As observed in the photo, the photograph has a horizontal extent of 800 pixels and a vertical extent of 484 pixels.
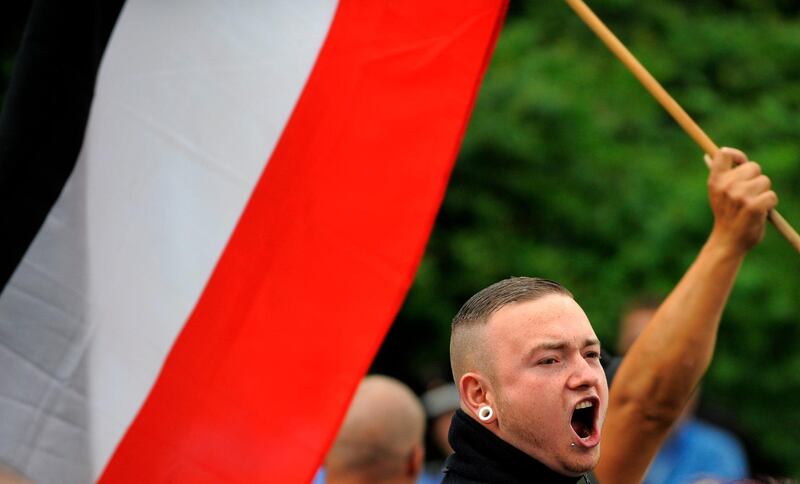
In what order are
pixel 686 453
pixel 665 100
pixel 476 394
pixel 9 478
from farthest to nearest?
pixel 686 453 → pixel 9 478 → pixel 665 100 → pixel 476 394

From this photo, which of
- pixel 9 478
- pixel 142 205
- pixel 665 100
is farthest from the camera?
pixel 9 478

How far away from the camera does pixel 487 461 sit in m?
3.17

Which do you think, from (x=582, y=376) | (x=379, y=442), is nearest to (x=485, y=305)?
(x=582, y=376)

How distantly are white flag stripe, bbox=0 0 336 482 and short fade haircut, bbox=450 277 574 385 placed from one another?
3.01 feet

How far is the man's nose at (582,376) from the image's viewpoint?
10.2 feet

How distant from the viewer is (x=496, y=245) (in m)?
8.32

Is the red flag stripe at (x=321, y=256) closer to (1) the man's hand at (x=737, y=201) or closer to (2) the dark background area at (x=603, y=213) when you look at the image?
(1) the man's hand at (x=737, y=201)

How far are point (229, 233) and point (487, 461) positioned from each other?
115 cm

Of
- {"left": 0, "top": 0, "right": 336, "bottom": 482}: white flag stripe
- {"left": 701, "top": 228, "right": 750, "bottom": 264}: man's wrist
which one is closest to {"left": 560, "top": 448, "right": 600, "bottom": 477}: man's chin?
{"left": 701, "top": 228, "right": 750, "bottom": 264}: man's wrist

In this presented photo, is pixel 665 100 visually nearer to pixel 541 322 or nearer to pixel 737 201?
pixel 737 201

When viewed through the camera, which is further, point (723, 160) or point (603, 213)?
point (603, 213)

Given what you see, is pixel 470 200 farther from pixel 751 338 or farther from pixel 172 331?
pixel 172 331

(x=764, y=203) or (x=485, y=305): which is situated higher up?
(x=764, y=203)

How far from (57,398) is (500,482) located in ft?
4.18
